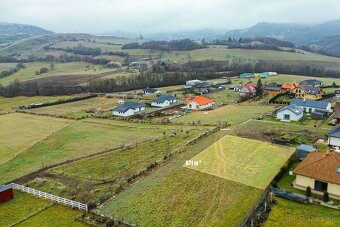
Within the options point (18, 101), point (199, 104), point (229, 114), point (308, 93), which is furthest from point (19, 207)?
point (18, 101)

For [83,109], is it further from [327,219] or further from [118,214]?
[327,219]

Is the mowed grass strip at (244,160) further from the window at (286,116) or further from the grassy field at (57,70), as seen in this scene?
the grassy field at (57,70)

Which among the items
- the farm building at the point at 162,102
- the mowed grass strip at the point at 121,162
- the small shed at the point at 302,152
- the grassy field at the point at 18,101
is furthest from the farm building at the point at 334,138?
the grassy field at the point at 18,101

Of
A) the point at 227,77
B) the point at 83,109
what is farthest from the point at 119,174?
the point at 227,77

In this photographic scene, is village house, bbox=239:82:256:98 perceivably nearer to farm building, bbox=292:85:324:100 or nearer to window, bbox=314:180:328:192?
farm building, bbox=292:85:324:100

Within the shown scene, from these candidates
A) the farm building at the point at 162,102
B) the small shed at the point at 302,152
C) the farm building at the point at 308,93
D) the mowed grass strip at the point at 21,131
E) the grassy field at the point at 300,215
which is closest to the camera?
the grassy field at the point at 300,215
